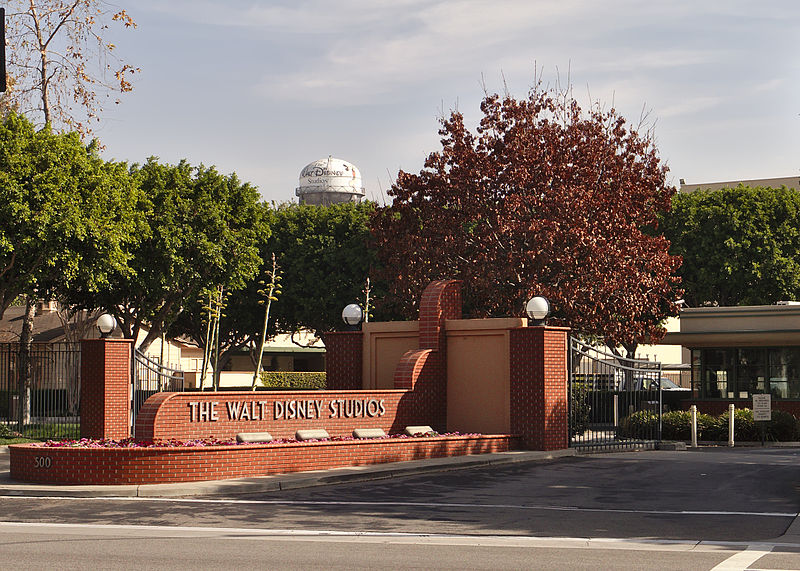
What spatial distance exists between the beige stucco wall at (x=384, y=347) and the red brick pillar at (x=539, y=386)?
3.50m

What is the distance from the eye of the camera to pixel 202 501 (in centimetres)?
1689

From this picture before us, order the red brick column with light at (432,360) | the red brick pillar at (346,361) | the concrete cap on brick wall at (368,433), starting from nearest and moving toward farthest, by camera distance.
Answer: the concrete cap on brick wall at (368,433)
the red brick column with light at (432,360)
the red brick pillar at (346,361)

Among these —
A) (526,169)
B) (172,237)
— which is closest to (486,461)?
(526,169)

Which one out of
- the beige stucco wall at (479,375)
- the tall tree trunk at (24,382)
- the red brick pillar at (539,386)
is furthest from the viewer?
the tall tree trunk at (24,382)

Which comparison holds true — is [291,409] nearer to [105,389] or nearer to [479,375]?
[479,375]

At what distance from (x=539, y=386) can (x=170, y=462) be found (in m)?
8.79

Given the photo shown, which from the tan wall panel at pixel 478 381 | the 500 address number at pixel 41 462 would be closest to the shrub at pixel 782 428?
the tan wall panel at pixel 478 381

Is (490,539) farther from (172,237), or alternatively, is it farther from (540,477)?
(172,237)

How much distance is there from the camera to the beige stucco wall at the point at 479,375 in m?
24.7

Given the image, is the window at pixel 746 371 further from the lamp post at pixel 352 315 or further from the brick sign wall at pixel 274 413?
the brick sign wall at pixel 274 413

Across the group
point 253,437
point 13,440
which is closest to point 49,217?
point 13,440

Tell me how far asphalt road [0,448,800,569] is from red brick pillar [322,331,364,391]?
23.8ft

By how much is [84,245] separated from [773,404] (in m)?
22.4

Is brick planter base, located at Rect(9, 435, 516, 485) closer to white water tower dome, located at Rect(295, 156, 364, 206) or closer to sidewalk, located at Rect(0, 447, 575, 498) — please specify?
sidewalk, located at Rect(0, 447, 575, 498)
